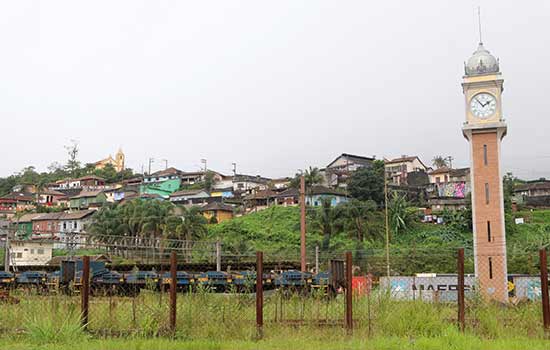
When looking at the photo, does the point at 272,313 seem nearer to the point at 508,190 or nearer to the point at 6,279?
the point at 6,279

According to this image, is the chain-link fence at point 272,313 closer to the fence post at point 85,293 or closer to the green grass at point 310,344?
the fence post at point 85,293

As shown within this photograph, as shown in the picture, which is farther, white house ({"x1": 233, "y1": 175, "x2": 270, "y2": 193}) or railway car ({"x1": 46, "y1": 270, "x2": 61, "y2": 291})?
white house ({"x1": 233, "y1": 175, "x2": 270, "y2": 193})

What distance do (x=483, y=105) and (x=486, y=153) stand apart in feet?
9.65

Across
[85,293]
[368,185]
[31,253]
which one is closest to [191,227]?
[31,253]

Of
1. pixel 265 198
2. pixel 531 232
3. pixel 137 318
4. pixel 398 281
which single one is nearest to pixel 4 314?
pixel 137 318

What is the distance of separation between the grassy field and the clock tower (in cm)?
2381

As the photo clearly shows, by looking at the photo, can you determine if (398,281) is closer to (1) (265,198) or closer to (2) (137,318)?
(2) (137,318)

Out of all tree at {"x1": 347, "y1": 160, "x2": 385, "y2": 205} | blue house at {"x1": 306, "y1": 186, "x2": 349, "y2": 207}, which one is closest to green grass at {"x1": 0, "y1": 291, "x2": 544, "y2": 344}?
tree at {"x1": 347, "y1": 160, "x2": 385, "y2": 205}

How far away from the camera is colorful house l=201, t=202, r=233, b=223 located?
217 feet

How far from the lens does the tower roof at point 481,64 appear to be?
111 ft

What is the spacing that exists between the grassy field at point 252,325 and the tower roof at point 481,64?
2612cm

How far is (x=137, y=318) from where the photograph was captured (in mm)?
9664

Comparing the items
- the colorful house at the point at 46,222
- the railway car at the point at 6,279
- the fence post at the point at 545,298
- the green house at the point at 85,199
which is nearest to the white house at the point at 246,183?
the green house at the point at 85,199

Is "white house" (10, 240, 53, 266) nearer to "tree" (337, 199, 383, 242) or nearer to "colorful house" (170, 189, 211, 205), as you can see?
"colorful house" (170, 189, 211, 205)
